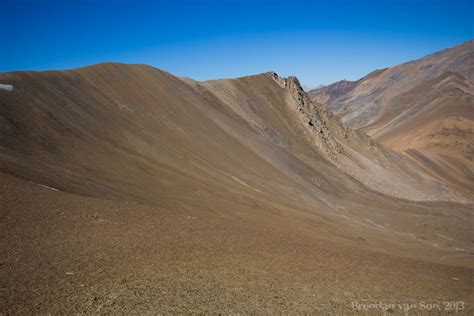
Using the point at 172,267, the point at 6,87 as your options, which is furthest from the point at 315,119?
the point at 172,267

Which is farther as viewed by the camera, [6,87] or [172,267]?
[6,87]

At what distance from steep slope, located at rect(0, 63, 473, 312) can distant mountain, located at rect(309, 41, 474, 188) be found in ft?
79.5

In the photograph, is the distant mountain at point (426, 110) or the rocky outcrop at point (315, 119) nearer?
the rocky outcrop at point (315, 119)

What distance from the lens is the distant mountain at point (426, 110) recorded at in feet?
251

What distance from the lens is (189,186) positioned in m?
20.3

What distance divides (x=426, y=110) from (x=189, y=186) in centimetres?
10806

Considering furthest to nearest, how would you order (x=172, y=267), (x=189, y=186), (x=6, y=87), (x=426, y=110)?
1. (x=426, y=110)
2. (x=6, y=87)
3. (x=189, y=186)
4. (x=172, y=267)

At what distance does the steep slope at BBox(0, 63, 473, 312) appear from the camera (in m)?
10.4

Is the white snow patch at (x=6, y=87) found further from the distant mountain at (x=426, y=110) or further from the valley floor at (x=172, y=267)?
the distant mountain at (x=426, y=110)

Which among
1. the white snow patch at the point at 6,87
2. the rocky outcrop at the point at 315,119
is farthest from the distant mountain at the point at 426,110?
the white snow patch at the point at 6,87

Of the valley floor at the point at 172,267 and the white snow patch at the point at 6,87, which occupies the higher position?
the white snow patch at the point at 6,87

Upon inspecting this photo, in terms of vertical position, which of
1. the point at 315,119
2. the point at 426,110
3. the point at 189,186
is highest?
the point at 426,110

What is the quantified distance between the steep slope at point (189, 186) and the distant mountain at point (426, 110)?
79.5 feet

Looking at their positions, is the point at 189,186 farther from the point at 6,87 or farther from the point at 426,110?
the point at 426,110
